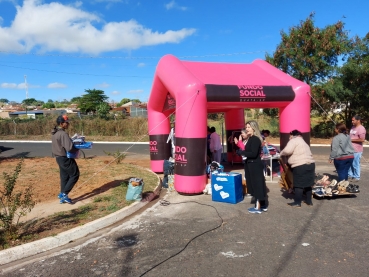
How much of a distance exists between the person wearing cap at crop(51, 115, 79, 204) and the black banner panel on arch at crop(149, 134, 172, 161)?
12.3 ft

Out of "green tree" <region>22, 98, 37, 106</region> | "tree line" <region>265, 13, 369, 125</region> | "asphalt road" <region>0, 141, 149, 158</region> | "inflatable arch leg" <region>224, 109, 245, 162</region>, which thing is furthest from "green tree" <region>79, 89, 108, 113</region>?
"green tree" <region>22, 98, 37, 106</region>

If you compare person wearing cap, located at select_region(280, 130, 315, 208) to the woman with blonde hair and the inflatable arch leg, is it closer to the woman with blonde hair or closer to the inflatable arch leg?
the woman with blonde hair

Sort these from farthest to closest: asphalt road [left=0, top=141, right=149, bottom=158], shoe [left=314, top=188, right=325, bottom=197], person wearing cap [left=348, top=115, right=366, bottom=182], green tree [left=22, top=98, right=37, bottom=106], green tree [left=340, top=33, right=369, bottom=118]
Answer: green tree [left=22, top=98, right=37, bottom=106], green tree [left=340, top=33, right=369, bottom=118], asphalt road [left=0, top=141, right=149, bottom=158], person wearing cap [left=348, top=115, right=366, bottom=182], shoe [left=314, top=188, right=325, bottom=197]

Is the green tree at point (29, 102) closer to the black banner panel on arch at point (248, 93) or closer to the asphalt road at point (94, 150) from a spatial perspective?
the asphalt road at point (94, 150)

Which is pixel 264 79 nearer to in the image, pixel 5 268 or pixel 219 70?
pixel 219 70

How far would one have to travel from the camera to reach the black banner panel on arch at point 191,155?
7180 millimetres

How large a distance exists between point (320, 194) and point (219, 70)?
166 inches

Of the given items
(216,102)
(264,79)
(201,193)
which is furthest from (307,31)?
(201,193)

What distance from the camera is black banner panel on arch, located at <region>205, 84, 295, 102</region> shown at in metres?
7.43

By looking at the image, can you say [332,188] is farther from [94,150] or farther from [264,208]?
[94,150]

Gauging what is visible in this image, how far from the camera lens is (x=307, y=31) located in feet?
61.5

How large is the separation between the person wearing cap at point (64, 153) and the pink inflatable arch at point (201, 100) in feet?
7.65

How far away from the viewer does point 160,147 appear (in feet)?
33.3

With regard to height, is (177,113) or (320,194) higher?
(177,113)
